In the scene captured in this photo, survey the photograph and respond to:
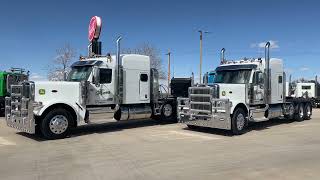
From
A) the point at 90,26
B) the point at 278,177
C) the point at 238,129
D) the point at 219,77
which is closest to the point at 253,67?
the point at 219,77

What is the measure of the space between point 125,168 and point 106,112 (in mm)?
7032

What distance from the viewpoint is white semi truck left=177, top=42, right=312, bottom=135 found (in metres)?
15.2

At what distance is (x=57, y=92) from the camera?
1447 cm

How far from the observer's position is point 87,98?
15320mm

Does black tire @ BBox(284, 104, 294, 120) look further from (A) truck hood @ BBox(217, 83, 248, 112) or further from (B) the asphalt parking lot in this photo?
(A) truck hood @ BBox(217, 83, 248, 112)

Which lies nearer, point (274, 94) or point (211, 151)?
point (211, 151)

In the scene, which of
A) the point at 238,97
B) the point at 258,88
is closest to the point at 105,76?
the point at 238,97

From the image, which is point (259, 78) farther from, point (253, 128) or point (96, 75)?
point (96, 75)

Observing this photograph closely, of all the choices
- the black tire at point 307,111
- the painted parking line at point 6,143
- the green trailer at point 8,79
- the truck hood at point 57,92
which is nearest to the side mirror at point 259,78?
the black tire at point 307,111

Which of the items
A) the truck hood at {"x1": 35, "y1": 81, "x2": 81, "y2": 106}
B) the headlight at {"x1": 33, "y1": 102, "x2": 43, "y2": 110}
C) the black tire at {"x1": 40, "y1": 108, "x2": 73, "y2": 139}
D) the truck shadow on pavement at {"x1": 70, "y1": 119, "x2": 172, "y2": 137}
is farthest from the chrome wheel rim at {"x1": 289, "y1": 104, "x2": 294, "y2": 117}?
the headlight at {"x1": 33, "y1": 102, "x2": 43, "y2": 110}

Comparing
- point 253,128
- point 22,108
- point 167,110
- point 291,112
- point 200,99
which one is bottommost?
point 253,128

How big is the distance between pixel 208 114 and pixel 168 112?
4.24 metres

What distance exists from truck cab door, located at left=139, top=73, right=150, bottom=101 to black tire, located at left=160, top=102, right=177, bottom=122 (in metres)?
1.50

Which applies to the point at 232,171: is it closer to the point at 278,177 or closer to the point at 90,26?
the point at 278,177
